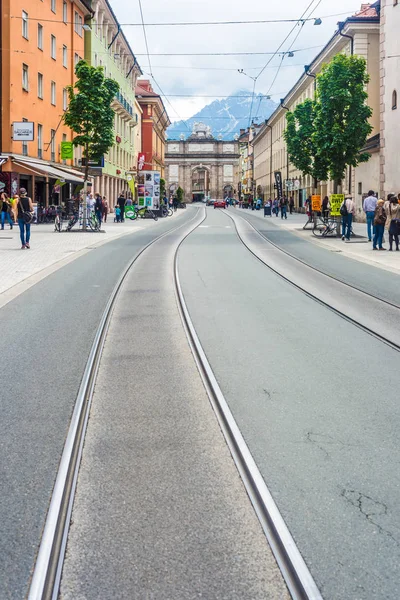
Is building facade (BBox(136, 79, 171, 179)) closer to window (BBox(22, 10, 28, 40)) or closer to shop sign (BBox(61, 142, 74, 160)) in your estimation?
shop sign (BBox(61, 142, 74, 160))

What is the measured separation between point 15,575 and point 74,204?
4411 cm

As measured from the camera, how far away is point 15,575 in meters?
3.39

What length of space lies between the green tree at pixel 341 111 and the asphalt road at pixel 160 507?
26440 millimetres

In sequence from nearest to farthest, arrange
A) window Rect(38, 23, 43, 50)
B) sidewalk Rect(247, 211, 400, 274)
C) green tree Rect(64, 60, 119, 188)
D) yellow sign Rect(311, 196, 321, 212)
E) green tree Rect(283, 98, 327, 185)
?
sidewalk Rect(247, 211, 400, 274)
green tree Rect(64, 60, 119, 188)
yellow sign Rect(311, 196, 321, 212)
green tree Rect(283, 98, 327, 185)
window Rect(38, 23, 43, 50)

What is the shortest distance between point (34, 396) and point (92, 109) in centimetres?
3215

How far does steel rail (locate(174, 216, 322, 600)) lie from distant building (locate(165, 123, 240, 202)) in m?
173

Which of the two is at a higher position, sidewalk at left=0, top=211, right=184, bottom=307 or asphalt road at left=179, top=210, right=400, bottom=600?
sidewalk at left=0, top=211, right=184, bottom=307

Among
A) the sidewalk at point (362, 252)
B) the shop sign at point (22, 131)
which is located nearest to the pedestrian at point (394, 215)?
the sidewalk at point (362, 252)

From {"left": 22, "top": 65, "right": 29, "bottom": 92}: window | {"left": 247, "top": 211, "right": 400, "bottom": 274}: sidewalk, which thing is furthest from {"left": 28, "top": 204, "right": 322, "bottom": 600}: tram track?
{"left": 22, "top": 65, "right": 29, "bottom": 92}: window

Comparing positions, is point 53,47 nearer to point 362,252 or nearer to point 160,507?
point 362,252

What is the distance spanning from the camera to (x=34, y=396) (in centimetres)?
662

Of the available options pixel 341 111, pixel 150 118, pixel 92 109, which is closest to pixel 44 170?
pixel 92 109

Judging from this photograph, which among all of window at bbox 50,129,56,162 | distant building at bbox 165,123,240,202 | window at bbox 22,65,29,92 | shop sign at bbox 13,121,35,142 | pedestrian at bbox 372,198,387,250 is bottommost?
pedestrian at bbox 372,198,387,250

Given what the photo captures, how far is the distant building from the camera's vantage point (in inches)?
7037
